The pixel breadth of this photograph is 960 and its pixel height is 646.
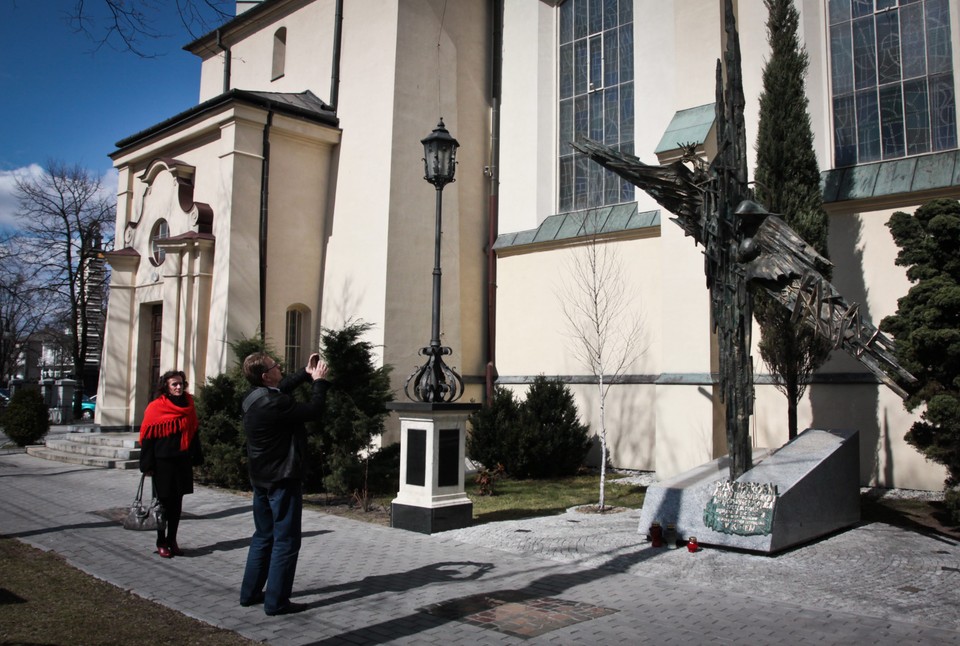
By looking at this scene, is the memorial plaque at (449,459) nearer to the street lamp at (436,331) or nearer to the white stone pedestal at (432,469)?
the white stone pedestal at (432,469)

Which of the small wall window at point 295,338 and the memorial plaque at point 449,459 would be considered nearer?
the memorial plaque at point 449,459

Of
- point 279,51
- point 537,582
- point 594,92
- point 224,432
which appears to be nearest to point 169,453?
point 537,582

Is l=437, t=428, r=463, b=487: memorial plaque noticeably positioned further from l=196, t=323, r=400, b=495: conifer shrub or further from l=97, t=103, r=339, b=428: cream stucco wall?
l=97, t=103, r=339, b=428: cream stucco wall

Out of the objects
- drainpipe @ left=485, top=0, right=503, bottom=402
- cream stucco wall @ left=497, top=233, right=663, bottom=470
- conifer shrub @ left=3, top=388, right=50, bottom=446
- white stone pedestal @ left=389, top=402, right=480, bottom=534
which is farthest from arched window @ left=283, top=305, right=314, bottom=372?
white stone pedestal @ left=389, top=402, right=480, bottom=534

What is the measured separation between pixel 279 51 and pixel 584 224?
10.7m

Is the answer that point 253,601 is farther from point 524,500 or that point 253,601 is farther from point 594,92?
point 594,92

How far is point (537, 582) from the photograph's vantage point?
267 inches

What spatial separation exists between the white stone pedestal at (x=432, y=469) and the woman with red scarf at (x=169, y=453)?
2.59 metres

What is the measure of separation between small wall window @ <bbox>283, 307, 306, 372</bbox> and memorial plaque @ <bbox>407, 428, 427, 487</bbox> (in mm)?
8889

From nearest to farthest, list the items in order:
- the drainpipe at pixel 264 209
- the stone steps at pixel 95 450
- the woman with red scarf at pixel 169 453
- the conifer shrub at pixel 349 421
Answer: the woman with red scarf at pixel 169 453, the conifer shrub at pixel 349 421, the stone steps at pixel 95 450, the drainpipe at pixel 264 209

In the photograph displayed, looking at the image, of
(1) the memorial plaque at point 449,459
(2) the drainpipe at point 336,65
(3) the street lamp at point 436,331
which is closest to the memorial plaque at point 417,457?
(1) the memorial plaque at point 449,459

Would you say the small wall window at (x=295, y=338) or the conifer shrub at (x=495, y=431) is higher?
the small wall window at (x=295, y=338)

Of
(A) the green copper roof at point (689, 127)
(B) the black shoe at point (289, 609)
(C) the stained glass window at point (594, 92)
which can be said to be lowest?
(B) the black shoe at point (289, 609)

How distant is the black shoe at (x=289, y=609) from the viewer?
18.2 ft
